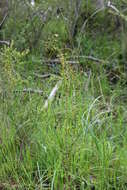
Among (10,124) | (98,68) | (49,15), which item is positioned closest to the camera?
(10,124)

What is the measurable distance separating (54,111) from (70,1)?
86.1 inches

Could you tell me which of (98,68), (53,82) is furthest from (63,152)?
(98,68)

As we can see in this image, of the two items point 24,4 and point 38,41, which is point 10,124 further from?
point 24,4

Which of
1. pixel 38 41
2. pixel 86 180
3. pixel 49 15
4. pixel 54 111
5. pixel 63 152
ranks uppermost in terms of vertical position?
pixel 49 15

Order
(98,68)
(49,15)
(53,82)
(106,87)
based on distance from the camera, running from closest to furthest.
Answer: (53,82) < (106,87) < (98,68) < (49,15)

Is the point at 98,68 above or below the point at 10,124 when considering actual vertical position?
above

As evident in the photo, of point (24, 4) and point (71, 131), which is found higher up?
point (24, 4)

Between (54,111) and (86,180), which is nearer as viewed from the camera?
(86,180)

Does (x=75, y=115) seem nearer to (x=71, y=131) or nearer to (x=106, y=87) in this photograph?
(x=71, y=131)

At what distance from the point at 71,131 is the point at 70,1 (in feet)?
8.39

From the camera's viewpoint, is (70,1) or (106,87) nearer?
(106,87)

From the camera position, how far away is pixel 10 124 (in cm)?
280

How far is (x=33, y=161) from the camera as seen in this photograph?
105 inches

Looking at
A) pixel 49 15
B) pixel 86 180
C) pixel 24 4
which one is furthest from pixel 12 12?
pixel 86 180
